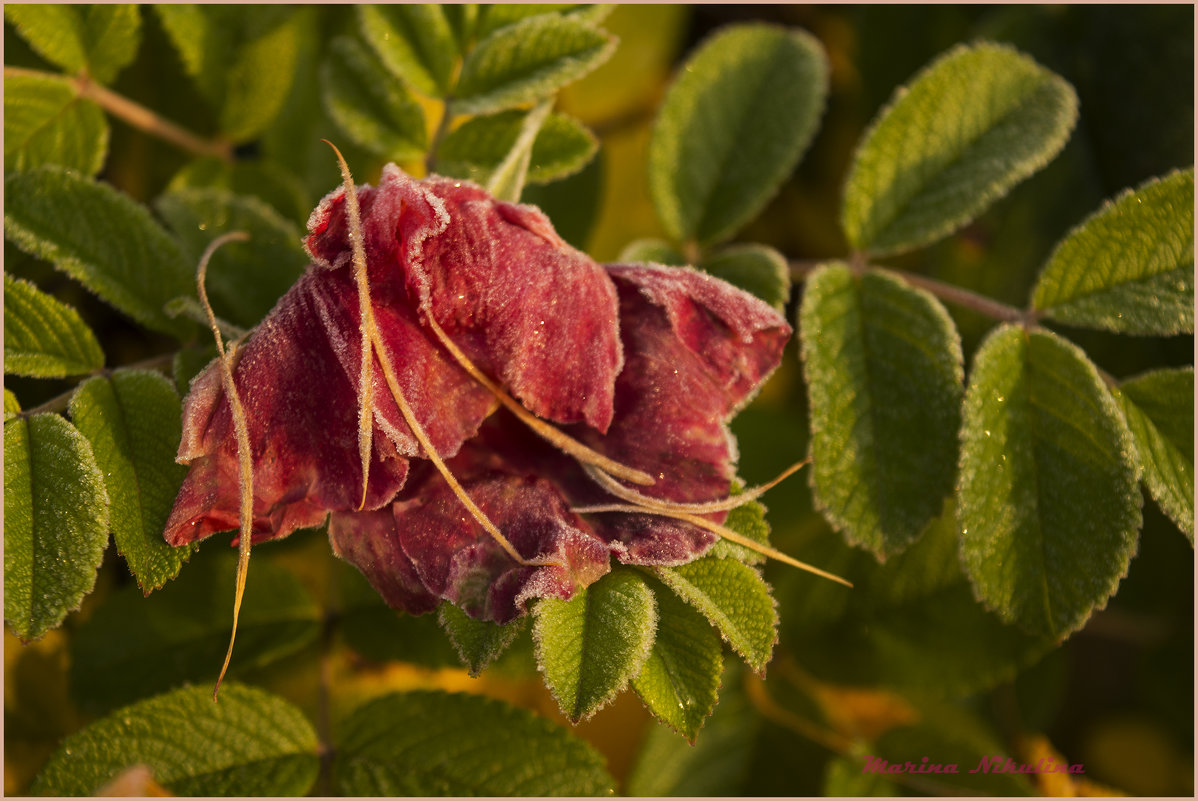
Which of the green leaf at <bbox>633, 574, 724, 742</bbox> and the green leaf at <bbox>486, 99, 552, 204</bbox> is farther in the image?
the green leaf at <bbox>486, 99, 552, 204</bbox>

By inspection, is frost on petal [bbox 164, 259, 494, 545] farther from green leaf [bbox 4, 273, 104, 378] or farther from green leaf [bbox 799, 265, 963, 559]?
green leaf [bbox 799, 265, 963, 559]

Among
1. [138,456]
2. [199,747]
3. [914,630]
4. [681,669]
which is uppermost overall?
[138,456]

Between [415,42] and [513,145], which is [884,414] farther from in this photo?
[415,42]

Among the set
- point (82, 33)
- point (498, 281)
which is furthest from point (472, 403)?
point (82, 33)

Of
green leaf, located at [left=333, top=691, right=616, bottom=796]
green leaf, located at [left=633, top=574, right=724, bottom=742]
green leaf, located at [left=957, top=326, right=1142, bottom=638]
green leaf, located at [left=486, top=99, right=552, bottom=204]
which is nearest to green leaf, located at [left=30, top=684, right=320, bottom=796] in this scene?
green leaf, located at [left=333, top=691, right=616, bottom=796]

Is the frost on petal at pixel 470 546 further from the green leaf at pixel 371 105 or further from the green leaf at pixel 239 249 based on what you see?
the green leaf at pixel 371 105

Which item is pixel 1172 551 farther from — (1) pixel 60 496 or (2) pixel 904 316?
(1) pixel 60 496

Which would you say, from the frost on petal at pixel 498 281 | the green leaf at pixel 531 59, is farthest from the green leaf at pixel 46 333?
the green leaf at pixel 531 59
